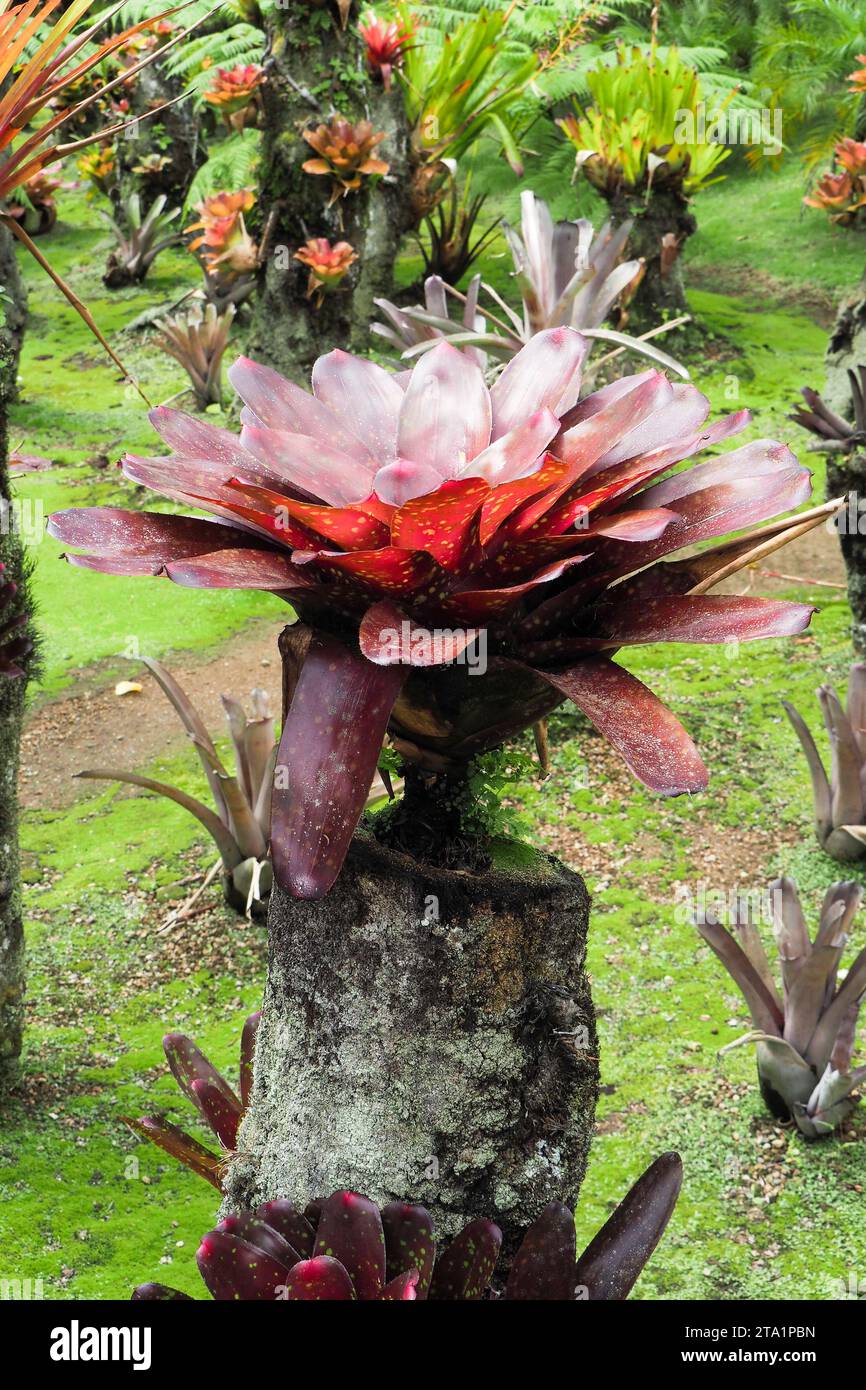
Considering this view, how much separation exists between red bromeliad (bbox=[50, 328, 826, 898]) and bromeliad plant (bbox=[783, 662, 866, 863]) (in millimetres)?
2259

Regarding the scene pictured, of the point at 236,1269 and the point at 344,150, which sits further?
the point at 344,150

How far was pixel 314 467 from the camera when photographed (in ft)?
3.35

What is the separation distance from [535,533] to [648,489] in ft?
0.47

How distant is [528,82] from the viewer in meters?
6.80

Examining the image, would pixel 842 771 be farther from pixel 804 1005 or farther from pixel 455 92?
pixel 455 92

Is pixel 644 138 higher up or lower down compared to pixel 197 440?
higher up

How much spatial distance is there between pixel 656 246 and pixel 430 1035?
6.08 meters

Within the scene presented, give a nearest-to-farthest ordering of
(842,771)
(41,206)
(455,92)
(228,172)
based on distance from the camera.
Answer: (842,771) → (455,92) → (228,172) → (41,206)

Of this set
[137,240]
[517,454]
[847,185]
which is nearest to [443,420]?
[517,454]

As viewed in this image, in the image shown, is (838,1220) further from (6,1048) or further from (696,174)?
(696,174)

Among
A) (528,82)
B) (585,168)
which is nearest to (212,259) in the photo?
(585,168)

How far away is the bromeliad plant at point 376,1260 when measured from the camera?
103 centimetres

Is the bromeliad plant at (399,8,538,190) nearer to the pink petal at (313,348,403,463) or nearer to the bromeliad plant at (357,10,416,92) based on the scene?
the bromeliad plant at (357,10,416,92)

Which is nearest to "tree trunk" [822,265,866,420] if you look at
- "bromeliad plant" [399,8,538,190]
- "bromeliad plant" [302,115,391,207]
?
"bromeliad plant" [302,115,391,207]
